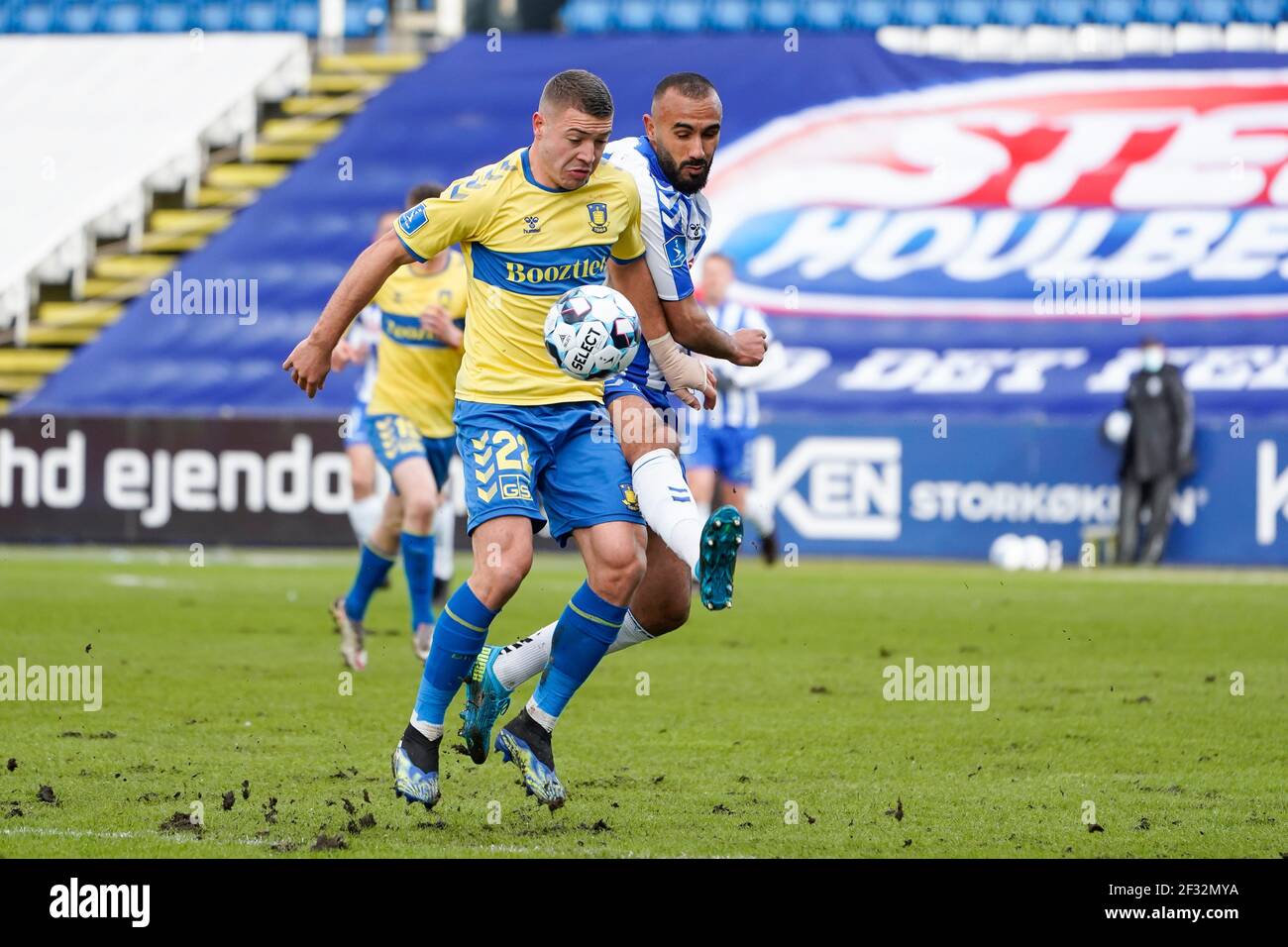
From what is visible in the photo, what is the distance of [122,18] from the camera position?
1094 inches

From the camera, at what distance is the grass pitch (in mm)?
5566

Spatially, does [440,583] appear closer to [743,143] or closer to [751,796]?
[751,796]

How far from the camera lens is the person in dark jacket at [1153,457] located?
703 inches

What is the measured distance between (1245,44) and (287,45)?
40.6 feet

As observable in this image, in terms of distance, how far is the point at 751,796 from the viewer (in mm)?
6246

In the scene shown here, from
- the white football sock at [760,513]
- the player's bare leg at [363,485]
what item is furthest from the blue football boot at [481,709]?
the white football sock at [760,513]

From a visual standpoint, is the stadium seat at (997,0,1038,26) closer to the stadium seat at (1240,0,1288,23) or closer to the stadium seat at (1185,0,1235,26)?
the stadium seat at (1185,0,1235,26)

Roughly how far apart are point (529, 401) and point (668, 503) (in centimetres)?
55

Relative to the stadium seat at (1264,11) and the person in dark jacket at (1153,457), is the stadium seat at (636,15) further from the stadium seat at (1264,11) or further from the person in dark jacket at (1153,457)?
the person in dark jacket at (1153,457)

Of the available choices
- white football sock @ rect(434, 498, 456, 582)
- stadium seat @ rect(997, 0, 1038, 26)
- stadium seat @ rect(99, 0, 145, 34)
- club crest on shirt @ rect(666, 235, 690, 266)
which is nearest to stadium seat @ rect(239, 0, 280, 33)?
stadium seat @ rect(99, 0, 145, 34)

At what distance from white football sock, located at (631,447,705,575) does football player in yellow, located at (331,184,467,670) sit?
3.61 m

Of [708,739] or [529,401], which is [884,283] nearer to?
[708,739]

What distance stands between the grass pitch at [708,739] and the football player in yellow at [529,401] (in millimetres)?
424
